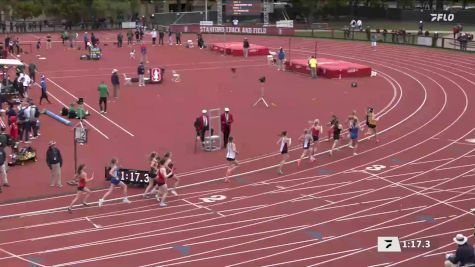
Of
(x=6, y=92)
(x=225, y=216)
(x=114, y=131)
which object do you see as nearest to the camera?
(x=225, y=216)

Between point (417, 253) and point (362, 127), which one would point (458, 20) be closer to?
point (362, 127)

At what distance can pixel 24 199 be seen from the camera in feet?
57.5

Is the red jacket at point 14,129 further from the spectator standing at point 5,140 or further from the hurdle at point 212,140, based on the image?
the hurdle at point 212,140

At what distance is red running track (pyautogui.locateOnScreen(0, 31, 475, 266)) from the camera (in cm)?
1394

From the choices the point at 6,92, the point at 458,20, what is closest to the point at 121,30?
the point at 458,20

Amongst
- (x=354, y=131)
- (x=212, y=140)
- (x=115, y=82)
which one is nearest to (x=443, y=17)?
(x=115, y=82)

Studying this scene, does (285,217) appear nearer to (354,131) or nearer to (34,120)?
(354,131)

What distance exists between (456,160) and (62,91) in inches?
816

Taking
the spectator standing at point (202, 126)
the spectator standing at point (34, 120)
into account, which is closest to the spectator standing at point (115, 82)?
the spectator standing at point (34, 120)

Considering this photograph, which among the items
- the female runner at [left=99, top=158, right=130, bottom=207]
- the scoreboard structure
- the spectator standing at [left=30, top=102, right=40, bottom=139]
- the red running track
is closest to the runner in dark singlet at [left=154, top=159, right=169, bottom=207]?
the red running track

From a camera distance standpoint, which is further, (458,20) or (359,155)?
(458,20)

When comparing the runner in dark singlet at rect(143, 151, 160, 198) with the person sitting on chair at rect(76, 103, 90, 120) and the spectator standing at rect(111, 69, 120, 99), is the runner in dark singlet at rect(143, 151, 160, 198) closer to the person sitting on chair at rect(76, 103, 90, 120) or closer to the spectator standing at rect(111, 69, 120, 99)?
the person sitting on chair at rect(76, 103, 90, 120)

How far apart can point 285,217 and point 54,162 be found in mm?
6280

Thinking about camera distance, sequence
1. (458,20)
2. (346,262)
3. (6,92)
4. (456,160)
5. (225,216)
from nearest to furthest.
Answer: (346,262) < (225,216) < (456,160) < (6,92) < (458,20)
